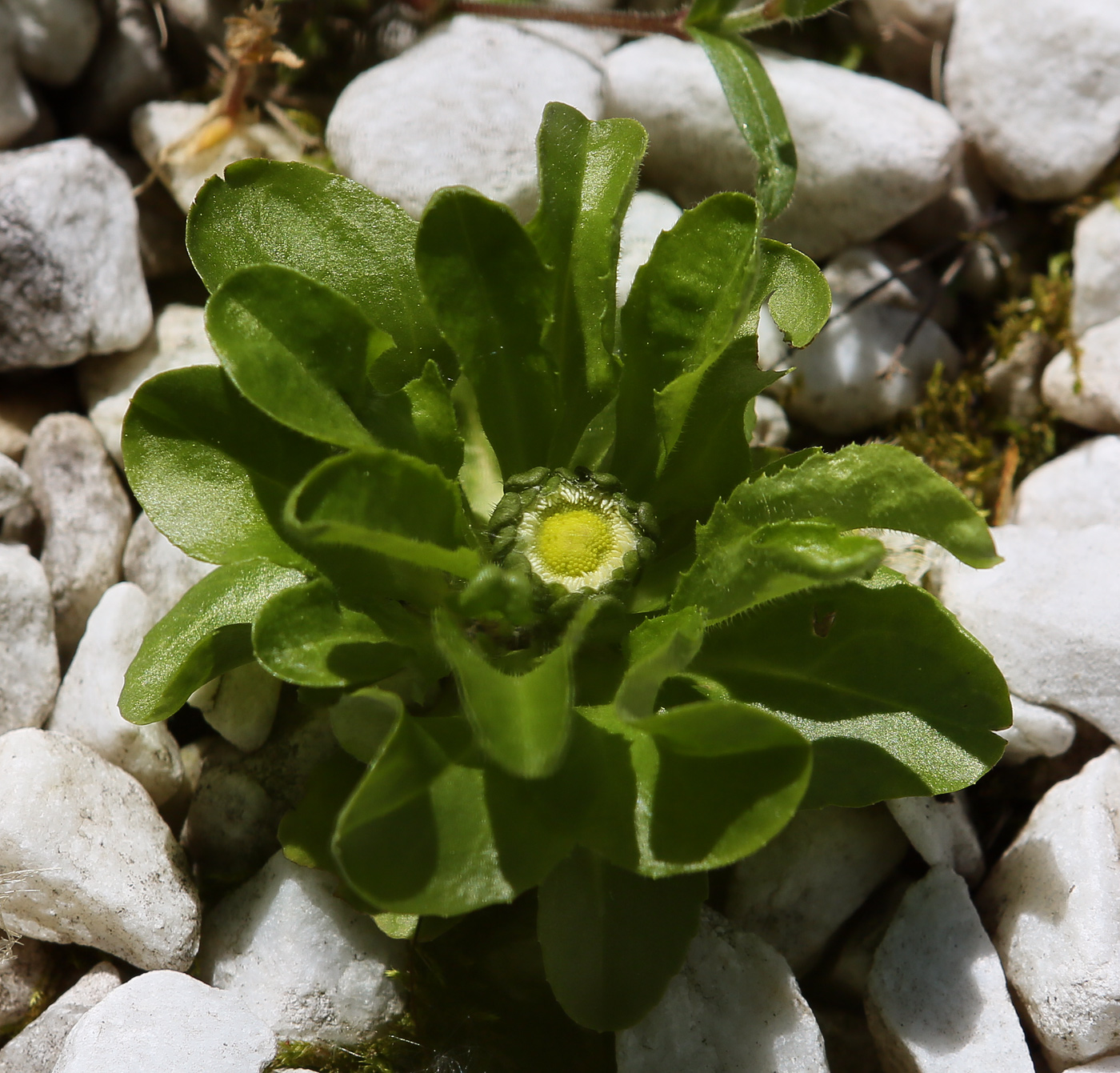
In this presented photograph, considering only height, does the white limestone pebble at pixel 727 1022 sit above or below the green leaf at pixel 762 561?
below

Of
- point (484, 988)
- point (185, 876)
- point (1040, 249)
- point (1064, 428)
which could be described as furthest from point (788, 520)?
point (1040, 249)

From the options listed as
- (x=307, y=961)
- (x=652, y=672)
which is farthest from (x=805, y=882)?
(x=307, y=961)

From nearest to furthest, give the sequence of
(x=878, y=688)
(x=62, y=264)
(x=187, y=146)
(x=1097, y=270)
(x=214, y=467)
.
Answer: (x=878, y=688) < (x=214, y=467) < (x=62, y=264) < (x=187, y=146) < (x=1097, y=270)

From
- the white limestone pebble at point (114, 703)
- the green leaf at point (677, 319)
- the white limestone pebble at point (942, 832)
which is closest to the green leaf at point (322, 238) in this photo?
the green leaf at point (677, 319)

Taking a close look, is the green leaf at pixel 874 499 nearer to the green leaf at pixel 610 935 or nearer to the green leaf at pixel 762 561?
the green leaf at pixel 762 561

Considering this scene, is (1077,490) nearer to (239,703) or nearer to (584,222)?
(584,222)

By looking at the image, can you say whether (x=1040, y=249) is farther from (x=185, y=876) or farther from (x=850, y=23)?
(x=185, y=876)
